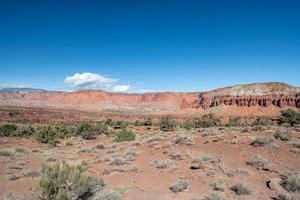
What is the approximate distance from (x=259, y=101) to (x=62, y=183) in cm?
9280

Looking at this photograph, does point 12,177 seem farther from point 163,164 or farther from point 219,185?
point 219,185

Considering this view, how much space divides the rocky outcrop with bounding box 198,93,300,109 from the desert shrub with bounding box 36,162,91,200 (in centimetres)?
8818

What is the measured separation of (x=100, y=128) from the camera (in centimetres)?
3416

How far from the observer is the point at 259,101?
90250 mm

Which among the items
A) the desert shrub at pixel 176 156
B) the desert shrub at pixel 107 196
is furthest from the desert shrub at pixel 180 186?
the desert shrub at pixel 176 156

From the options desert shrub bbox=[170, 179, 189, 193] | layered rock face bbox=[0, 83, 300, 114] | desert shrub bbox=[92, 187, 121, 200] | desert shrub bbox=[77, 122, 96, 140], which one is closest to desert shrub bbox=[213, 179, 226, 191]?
desert shrub bbox=[170, 179, 189, 193]

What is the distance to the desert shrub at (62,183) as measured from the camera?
247 inches

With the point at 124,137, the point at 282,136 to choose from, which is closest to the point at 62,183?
the point at 282,136

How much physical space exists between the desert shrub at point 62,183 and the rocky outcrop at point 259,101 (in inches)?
3472

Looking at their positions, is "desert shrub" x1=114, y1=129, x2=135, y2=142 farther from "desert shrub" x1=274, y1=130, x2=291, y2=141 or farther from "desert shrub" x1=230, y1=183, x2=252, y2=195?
"desert shrub" x1=230, y1=183, x2=252, y2=195

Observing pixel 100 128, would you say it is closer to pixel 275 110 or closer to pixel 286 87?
pixel 275 110

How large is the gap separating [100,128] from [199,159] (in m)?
23.8

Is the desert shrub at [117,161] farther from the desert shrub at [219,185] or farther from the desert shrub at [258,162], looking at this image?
the desert shrub at [258,162]

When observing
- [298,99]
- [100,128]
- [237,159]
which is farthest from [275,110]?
[237,159]
